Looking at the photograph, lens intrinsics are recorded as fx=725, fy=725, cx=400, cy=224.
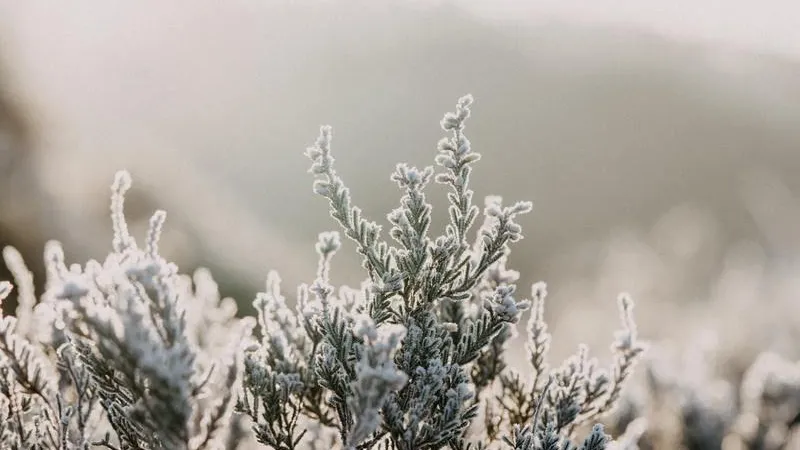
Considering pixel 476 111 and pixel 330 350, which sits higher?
pixel 476 111

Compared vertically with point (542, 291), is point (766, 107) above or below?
above

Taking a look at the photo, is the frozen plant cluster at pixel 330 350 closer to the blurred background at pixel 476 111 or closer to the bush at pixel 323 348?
the bush at pixel 323 348

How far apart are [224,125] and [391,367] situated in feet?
202

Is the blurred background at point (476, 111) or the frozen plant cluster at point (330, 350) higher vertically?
the blurred background at point (476, 111)

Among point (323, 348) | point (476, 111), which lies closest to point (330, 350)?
point (323, 348)

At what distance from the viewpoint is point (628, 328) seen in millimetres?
3727

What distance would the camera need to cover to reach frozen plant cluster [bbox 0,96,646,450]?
2.63m

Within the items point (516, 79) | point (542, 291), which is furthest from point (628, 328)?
point (516, 79)

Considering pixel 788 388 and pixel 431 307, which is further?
pixel 788 388

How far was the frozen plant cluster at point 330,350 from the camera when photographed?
2.63 metres

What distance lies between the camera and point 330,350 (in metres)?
3.26

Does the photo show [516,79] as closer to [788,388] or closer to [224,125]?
[224,125]

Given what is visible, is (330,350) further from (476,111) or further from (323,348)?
(476,111)

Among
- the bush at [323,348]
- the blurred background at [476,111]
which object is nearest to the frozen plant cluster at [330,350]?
the bush at [323,348]
